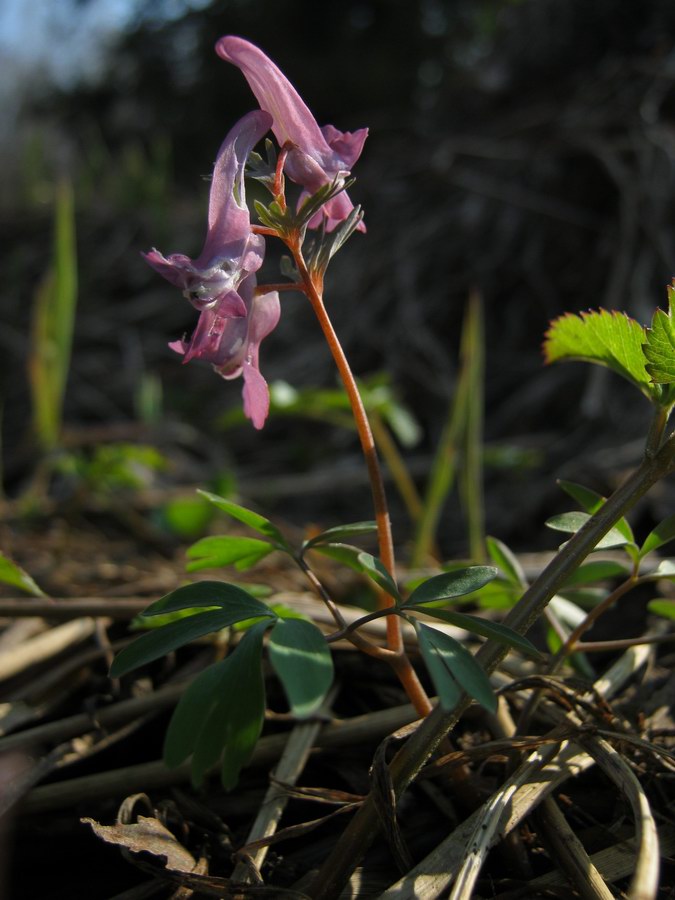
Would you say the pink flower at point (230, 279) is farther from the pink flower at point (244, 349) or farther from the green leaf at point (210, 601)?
the green leaf at point (210, 601)

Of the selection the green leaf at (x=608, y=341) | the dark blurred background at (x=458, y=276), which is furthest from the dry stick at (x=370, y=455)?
the dark blurred background at (x=458, y=276)

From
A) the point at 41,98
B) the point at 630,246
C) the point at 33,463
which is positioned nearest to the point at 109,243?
the point at 33,463

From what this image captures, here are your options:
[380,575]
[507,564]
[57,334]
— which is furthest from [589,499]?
[57,334]

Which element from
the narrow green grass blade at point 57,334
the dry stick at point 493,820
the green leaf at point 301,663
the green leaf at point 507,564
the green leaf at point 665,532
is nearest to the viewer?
the green leaf at point 301,663

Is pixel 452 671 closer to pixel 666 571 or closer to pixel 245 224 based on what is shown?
pixel 666 571

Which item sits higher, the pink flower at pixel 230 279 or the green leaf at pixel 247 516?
the pink flower at pixel 230 279

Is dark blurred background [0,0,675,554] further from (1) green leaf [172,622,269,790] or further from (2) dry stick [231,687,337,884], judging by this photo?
(1) green leaf [172,622,269,790]
